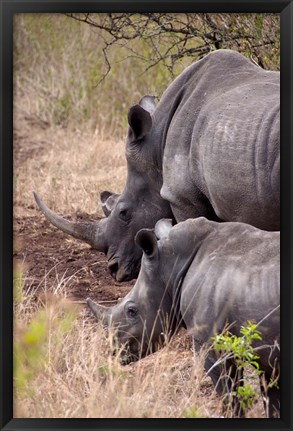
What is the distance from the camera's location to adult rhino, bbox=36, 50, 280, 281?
21.8ft

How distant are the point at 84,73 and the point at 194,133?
796 centimetres

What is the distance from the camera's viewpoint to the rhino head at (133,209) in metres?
7.99

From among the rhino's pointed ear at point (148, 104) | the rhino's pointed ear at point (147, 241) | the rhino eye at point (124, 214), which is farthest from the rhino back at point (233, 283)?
the rhino's pointed ear at point (148, 104)

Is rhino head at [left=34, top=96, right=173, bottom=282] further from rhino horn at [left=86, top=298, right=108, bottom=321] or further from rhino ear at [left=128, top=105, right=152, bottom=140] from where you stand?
rhino horn at [left=86, top=298, right=108, bottom=321]

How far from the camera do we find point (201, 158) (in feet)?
23.4

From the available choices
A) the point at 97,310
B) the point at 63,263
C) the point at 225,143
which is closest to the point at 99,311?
the point at 97,310

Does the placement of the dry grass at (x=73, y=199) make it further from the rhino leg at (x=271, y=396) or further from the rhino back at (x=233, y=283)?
the rhino back at (x=233, y=283)

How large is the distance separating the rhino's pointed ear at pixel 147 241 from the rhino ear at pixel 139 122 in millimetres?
1971

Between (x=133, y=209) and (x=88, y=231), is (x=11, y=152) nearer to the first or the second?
(x=133, y=209)

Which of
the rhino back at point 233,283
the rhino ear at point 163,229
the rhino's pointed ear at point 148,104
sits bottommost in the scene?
the rhino back at point 233,283

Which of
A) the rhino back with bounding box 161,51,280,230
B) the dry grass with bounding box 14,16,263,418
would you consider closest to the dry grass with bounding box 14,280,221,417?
the dry grass with bounding box 14,16,263,418

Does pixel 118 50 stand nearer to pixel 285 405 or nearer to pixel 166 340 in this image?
pixel 166 340

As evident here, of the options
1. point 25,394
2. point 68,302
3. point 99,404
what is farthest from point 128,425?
point 68,302

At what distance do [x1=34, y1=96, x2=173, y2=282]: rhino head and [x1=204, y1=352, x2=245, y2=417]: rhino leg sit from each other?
243 centimetres
